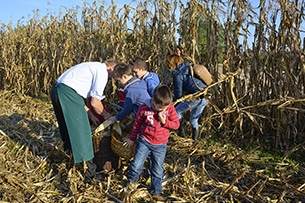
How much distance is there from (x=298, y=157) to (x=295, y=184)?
951 millimetres

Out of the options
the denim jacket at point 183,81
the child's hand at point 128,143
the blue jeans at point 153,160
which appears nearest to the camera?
the blue jeans at point 153,160

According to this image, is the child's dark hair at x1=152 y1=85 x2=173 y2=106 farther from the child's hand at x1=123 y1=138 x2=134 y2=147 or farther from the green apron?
the green apron

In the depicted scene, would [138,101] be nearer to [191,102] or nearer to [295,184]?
[191,102]

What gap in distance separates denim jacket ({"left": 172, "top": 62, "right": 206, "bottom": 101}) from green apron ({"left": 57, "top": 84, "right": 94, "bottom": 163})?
1.57 m

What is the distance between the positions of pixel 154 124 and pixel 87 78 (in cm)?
94

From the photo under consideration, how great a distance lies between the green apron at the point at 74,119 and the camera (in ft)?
12.6

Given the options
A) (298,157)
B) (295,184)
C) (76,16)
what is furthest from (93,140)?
(76,16)

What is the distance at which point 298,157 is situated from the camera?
15.3 feet

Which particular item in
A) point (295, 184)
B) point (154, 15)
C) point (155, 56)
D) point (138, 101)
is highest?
point (154, 15)

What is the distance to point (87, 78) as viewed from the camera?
3.86 metres

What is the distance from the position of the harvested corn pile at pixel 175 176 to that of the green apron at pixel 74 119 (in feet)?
1.13

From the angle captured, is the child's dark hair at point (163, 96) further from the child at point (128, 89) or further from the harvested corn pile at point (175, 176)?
the harvested corn pile at point (175, 176)

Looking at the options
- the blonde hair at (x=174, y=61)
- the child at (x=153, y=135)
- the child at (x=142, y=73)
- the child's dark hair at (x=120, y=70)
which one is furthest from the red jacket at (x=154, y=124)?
the blonde hair at (x=174, y=61)

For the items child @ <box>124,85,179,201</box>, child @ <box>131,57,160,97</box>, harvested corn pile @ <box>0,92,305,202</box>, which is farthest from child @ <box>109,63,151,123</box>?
harvested corn pile @ <box>0,92,305,202</box>
